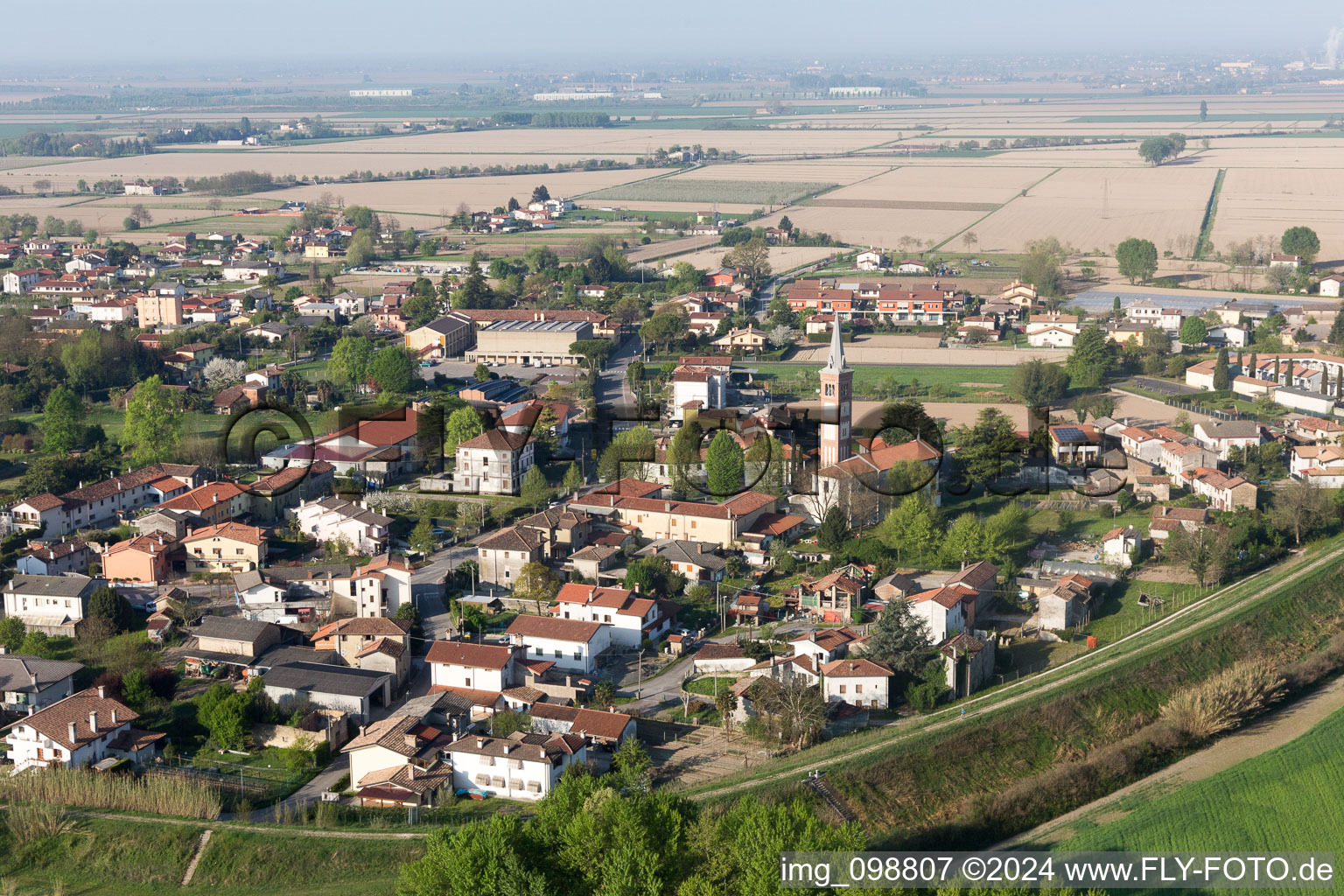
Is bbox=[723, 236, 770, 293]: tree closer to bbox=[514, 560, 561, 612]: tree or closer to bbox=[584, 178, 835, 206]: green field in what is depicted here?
bbox=[584, 178, 835, 206]: green field

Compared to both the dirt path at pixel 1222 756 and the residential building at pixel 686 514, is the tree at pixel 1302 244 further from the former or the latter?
the dirt path at pixel 1222 756

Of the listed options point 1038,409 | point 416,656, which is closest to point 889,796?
point 416,656

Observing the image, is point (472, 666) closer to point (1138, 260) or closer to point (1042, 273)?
point (1042, 273)

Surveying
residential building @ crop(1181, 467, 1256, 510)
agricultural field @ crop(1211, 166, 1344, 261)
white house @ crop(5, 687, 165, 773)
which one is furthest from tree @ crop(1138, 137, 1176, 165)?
white house @ crop(5, 687, 165, 773)

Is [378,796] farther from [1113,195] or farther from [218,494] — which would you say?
[1113,195]

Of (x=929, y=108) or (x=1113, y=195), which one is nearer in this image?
(x=1113, y=195)

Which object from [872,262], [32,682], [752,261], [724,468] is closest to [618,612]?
[724,468]

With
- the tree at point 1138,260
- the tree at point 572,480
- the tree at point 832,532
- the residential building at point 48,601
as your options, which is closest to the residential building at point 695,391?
the tree at point 572,480
